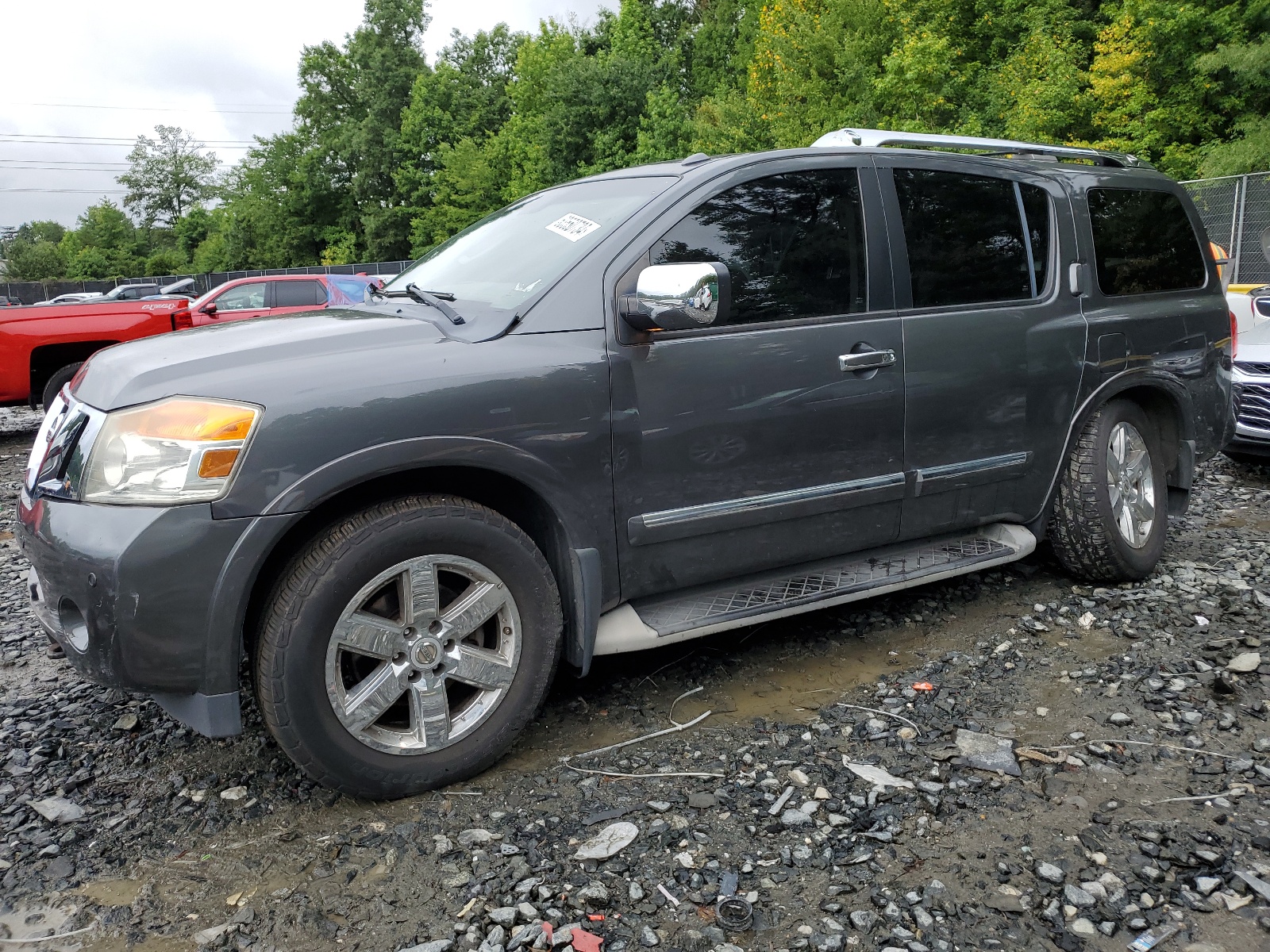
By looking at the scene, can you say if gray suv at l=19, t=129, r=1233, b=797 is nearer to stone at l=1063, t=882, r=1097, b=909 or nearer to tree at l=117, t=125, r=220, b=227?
stone at l=1063, t=882, r=1097, b=909

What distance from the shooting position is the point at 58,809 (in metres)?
2.69

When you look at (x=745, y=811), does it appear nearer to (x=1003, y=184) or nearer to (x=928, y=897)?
(x=928, y=897)

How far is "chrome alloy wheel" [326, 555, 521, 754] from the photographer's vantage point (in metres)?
2.55

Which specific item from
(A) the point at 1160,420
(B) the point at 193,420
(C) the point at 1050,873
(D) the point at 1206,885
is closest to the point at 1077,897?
(C) the point at 1050,873

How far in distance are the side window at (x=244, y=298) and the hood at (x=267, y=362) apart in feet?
42.3

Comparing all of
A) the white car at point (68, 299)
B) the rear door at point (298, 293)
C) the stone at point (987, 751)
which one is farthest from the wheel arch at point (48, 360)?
the stone at point (987, 751)

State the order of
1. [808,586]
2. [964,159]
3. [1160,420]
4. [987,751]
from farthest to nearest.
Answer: [1160,420] < [964,159] < [808,586] < [987,751]

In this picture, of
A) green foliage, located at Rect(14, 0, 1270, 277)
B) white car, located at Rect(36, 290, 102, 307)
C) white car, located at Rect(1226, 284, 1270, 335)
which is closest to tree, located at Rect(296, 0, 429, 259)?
green foliage, located at Rect(14, 0, 1270, 277)

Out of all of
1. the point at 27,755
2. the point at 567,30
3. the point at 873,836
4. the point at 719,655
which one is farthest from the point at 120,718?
the point at 567,30

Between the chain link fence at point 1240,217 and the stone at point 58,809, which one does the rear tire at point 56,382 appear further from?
the chain link fence at point 1240,217

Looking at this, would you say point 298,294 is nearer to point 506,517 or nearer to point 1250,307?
point 1250,307

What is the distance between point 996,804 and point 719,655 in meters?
1.26

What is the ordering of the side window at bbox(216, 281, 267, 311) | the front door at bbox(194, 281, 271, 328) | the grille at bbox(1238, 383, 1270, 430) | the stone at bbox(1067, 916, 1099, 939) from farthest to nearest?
the side window at bbox(216, 281, 267, 311) → the front door at bbox(194, 281, 271, 328) → the grille at bbox(1238, 383, 1270, 430) → the stone at bbox(1067, 916, 1099, 939)

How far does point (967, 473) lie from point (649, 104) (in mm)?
34379
